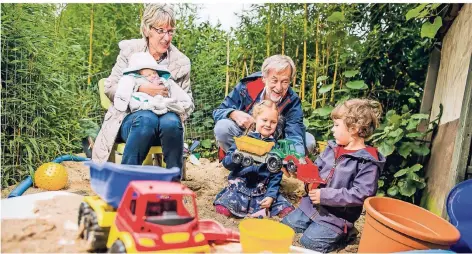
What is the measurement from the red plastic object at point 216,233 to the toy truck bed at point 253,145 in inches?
46.4

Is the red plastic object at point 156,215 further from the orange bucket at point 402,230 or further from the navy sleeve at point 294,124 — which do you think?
the navy sleeve at point 294,124

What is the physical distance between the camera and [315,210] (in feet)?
10.1

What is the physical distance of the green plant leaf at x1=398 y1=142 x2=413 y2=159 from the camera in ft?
14.0

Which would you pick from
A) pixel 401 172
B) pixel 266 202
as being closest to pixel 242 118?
pixel 266 202

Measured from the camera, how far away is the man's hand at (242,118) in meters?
3.48

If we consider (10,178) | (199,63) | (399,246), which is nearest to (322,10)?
(199,63)

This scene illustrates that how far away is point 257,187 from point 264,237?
1519 mm

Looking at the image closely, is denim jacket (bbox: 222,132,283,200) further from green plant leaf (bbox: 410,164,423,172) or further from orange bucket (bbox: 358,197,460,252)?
green plant leaf (bbox: 410,164,423,172)

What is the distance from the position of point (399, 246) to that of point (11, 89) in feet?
10.6

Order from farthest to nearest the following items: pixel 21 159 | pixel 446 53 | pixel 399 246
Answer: pixel 446 53 → pixel 21 159 → pixel 399 246

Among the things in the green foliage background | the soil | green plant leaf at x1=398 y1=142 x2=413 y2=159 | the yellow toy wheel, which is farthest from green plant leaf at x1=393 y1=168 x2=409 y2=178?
the yellow toy wheel

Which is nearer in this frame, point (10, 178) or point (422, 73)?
point (10, 178)

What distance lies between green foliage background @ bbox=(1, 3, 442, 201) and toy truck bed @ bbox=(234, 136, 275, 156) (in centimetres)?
176

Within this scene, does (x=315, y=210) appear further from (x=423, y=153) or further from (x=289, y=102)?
(x=423, y=153)
